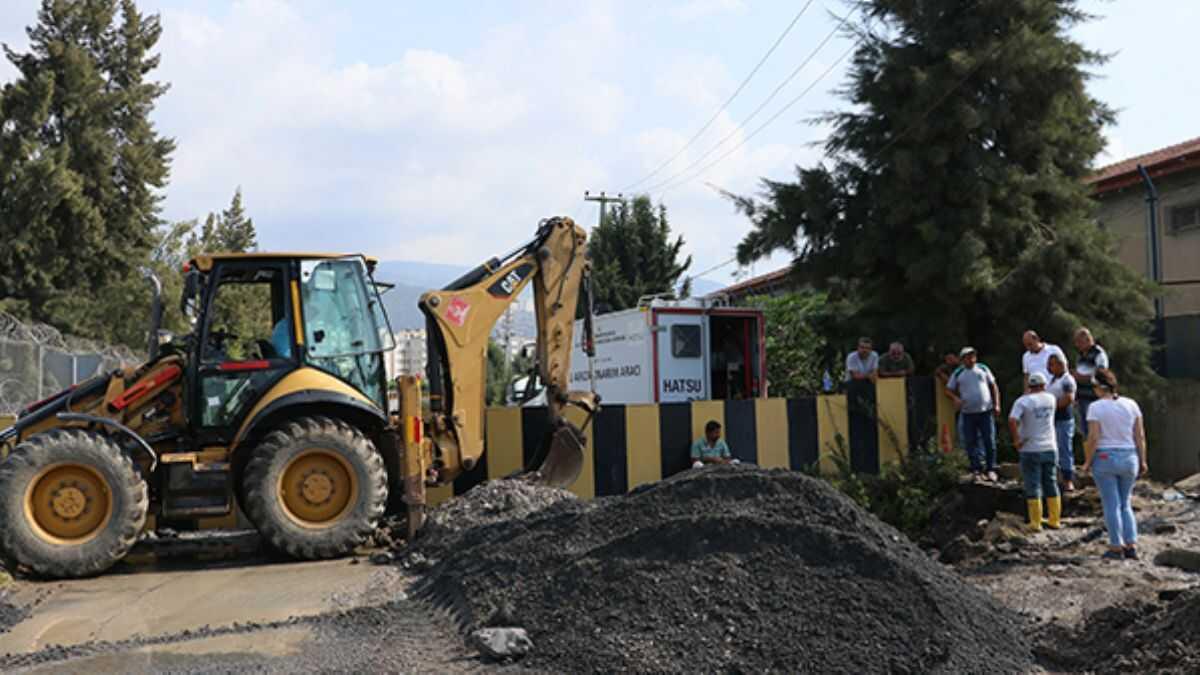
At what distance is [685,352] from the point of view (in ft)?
60.1

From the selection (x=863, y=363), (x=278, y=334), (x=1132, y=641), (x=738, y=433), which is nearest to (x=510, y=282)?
(x=278, y=334)

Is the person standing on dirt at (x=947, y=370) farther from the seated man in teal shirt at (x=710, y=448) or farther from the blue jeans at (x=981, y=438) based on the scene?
the seated man in teal shirt at (x=710, y=448)

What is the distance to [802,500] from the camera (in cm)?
702

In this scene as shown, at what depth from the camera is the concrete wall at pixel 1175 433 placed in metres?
14.2

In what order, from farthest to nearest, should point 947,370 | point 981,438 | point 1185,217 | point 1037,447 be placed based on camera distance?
point 1185,217 → point 947,370 → point 981,438 → point 1037,447

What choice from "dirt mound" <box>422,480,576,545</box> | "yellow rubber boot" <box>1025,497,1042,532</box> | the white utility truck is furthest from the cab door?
the white utility truck

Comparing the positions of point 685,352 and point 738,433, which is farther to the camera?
point 685,352

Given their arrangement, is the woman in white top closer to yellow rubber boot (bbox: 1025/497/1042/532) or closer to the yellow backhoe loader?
yellow rubber boot (bbox: 1025/497/1042/532)

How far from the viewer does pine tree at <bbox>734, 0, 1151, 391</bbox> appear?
13.9m

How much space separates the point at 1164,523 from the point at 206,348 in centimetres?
902

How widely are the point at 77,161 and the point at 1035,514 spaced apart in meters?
22.3

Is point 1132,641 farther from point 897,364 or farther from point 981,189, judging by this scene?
point 981,189

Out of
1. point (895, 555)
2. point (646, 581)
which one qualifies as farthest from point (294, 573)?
point (895, 555)

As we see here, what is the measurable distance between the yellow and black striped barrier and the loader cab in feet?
6.05
